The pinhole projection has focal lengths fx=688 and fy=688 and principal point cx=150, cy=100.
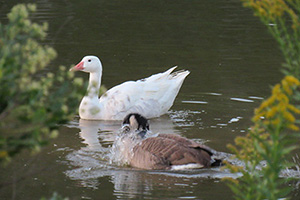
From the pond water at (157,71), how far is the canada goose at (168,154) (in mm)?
127

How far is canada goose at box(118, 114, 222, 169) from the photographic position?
835 centimetres

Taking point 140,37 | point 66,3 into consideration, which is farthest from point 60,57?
point 66,3

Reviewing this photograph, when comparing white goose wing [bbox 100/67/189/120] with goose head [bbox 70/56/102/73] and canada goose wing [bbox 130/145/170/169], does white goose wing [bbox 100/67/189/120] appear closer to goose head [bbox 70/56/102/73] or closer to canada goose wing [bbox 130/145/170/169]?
goose head [bbox 70/56/102/73]

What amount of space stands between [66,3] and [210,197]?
15.2m

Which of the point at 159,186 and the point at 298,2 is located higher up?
the point at 298,2

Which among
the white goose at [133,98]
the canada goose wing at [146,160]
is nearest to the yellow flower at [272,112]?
the canada goose wing at [146,160]

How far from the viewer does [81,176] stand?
27.0ft

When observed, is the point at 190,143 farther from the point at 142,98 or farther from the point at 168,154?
the point at 142,98

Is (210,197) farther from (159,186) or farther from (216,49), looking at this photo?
(216,49)

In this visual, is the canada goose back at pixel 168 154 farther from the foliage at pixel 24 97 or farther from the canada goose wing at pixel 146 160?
the foliage at pixel 24 97

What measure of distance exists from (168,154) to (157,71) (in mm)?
5679

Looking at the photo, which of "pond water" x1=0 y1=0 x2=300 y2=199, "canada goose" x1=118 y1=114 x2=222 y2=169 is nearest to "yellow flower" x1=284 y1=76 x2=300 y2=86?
"pond water" x1=0 y1=0 x2=300 y2=199

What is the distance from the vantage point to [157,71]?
14.0m

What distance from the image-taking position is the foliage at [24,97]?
3.17m
